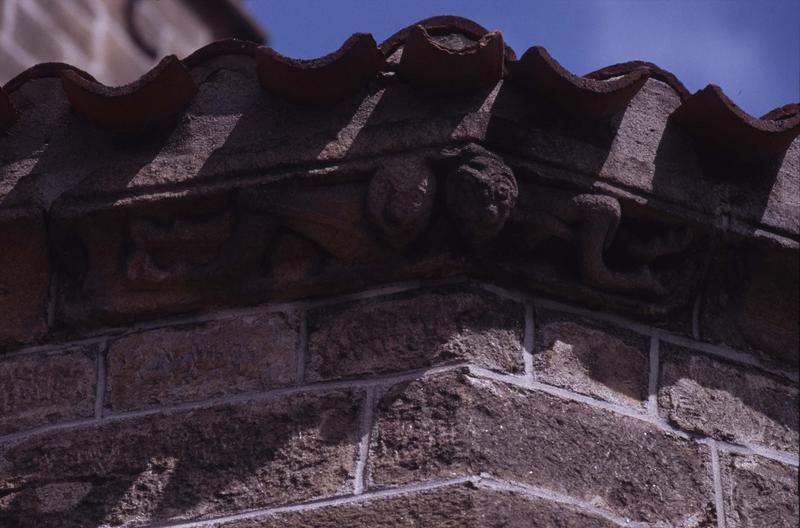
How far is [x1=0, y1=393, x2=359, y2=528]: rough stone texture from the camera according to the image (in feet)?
8.68

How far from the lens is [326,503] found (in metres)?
2.58

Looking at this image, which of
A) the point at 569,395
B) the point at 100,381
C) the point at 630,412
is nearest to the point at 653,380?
the point at 630,412

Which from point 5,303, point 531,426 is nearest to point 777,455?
point 531,426

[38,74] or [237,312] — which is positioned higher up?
[38,74]

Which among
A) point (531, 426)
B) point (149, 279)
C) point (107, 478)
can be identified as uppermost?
point (149, 279)

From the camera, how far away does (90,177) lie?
9.76 ft

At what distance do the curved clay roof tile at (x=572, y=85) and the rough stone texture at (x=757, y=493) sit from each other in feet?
2.29

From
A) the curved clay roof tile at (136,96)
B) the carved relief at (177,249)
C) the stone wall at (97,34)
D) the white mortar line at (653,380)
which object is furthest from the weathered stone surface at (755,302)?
the stone wall at (97,34)

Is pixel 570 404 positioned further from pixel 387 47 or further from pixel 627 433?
pixel 387 47

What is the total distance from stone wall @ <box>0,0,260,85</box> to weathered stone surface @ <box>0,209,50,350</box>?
97.8 inches

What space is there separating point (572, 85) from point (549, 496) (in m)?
0.77

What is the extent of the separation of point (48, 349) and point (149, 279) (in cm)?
26

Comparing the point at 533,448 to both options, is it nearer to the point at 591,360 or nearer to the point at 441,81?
the point at 591,360

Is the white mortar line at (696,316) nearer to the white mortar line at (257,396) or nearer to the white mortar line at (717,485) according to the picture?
the white mortar line at (717,485)
